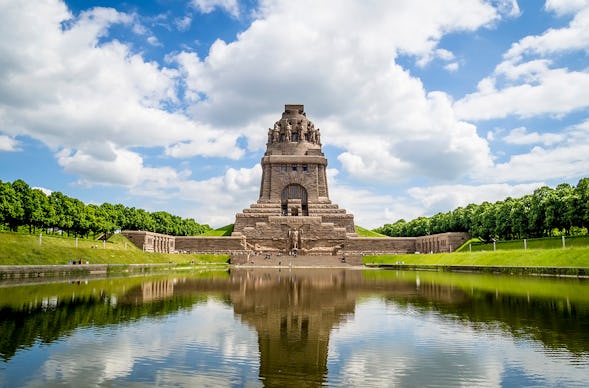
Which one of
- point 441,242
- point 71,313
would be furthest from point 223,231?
point 71,313

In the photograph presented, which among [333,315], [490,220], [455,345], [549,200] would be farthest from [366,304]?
[490,220]

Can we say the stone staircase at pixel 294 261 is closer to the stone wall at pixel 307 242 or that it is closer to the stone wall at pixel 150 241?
the stone wall at pixel 307 242

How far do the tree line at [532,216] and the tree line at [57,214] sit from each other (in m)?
49.1

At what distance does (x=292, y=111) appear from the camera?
3413 inches

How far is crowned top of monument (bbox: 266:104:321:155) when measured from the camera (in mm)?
82562

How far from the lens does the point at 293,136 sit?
8369cm

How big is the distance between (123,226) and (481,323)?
236 ft

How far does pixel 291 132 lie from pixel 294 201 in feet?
43.3

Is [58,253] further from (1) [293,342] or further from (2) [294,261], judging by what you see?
(1) [293,342]

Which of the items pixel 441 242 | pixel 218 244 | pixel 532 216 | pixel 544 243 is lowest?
pixel 544 243

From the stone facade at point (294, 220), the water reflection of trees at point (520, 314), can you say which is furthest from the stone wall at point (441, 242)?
the water reflection of trees at point (520, 314)

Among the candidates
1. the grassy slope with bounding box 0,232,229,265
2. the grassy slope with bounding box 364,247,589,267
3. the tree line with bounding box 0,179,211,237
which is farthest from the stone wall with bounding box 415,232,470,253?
the tree line with bounding box 0,179,211,237

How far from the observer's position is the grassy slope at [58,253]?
32625 mm

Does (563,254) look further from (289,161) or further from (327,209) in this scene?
(289,161)
